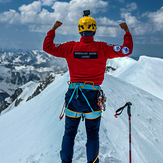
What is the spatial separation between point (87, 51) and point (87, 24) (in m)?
0.59

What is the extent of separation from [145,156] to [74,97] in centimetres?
367

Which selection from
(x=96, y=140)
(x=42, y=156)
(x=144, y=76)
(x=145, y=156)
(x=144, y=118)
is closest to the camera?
(x=96, y=140)

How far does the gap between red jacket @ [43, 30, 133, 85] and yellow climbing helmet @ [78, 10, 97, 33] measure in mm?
191

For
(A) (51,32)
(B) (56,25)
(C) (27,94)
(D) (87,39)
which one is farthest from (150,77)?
(C) (27,94)

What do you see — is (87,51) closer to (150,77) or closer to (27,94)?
(150,77)

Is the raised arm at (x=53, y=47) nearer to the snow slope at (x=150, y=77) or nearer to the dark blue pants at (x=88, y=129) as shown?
the dark blue pants at (x=88, y=129)

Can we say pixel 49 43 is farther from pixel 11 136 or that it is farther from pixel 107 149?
pixel 11 136

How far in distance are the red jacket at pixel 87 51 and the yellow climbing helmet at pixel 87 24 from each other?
191mm

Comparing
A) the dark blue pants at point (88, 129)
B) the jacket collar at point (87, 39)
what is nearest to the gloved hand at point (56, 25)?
the jacket collar at point (87, 39)

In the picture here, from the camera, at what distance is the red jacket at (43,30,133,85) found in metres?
3.46

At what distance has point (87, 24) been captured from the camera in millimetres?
3465

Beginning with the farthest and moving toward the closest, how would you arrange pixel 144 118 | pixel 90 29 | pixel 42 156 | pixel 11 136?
pixel 144 118 → pixel 11 136 → pixel 42 156 → pixel 90 29

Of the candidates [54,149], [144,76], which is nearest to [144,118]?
[54,149]

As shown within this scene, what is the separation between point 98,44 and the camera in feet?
11.7
